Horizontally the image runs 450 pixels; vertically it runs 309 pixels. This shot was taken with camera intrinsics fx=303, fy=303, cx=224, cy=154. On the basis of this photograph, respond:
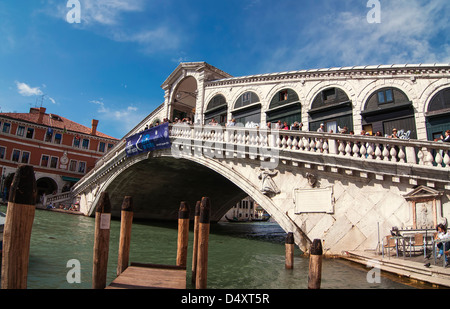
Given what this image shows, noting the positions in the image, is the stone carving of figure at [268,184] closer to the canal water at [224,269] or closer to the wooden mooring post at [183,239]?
the canal water at [224,269]

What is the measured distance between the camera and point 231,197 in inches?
968

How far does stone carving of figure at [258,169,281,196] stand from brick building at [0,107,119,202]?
2617cm

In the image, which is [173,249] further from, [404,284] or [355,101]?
[355,101]

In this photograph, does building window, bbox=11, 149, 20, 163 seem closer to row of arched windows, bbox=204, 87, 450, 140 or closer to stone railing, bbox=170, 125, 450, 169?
stone railing, bbox=170, 125, 450, 169

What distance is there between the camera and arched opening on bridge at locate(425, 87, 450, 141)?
8.89 metres

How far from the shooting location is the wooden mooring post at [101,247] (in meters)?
4.21

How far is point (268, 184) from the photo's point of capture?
991 centimetres

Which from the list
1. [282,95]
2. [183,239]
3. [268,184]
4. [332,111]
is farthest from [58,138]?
[183,239]

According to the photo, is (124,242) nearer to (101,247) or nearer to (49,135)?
(101,247)

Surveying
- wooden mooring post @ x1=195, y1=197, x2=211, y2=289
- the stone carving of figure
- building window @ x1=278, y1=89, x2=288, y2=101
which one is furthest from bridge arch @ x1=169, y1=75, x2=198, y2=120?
wooden mooring post @ x1=195, y1=197, x2=211, y2=289

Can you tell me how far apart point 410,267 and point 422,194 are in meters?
2.07

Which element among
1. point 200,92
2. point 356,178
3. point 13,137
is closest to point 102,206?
point 356,178
